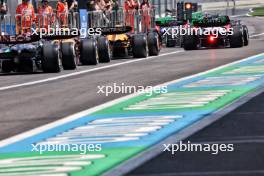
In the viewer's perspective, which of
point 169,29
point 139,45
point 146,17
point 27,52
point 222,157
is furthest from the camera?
point 169,29

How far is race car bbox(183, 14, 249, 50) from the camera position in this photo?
32.8 metres

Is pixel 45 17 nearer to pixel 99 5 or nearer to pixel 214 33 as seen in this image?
pixel 99 5

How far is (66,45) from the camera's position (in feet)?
78.8

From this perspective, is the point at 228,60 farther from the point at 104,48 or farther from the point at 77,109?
the point at 77,109

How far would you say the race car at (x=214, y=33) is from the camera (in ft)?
107

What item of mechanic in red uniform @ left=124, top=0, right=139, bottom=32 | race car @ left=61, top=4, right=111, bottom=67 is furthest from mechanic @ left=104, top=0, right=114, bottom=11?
race car @ left=61, top=4, right=111, bottom=67

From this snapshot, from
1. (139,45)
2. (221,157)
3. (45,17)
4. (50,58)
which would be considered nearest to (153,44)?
(139,45)

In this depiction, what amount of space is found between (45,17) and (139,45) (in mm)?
4460

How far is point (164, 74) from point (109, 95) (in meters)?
4.76

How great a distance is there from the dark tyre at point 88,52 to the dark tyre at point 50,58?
260 centimetres

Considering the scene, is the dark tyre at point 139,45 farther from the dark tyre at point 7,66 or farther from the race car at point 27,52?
the dark tyre at point 7,66

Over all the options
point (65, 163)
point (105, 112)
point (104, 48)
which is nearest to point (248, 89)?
point (105, 112)

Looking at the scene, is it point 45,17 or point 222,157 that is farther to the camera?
Answer: point 45,17

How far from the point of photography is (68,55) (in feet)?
78.9
